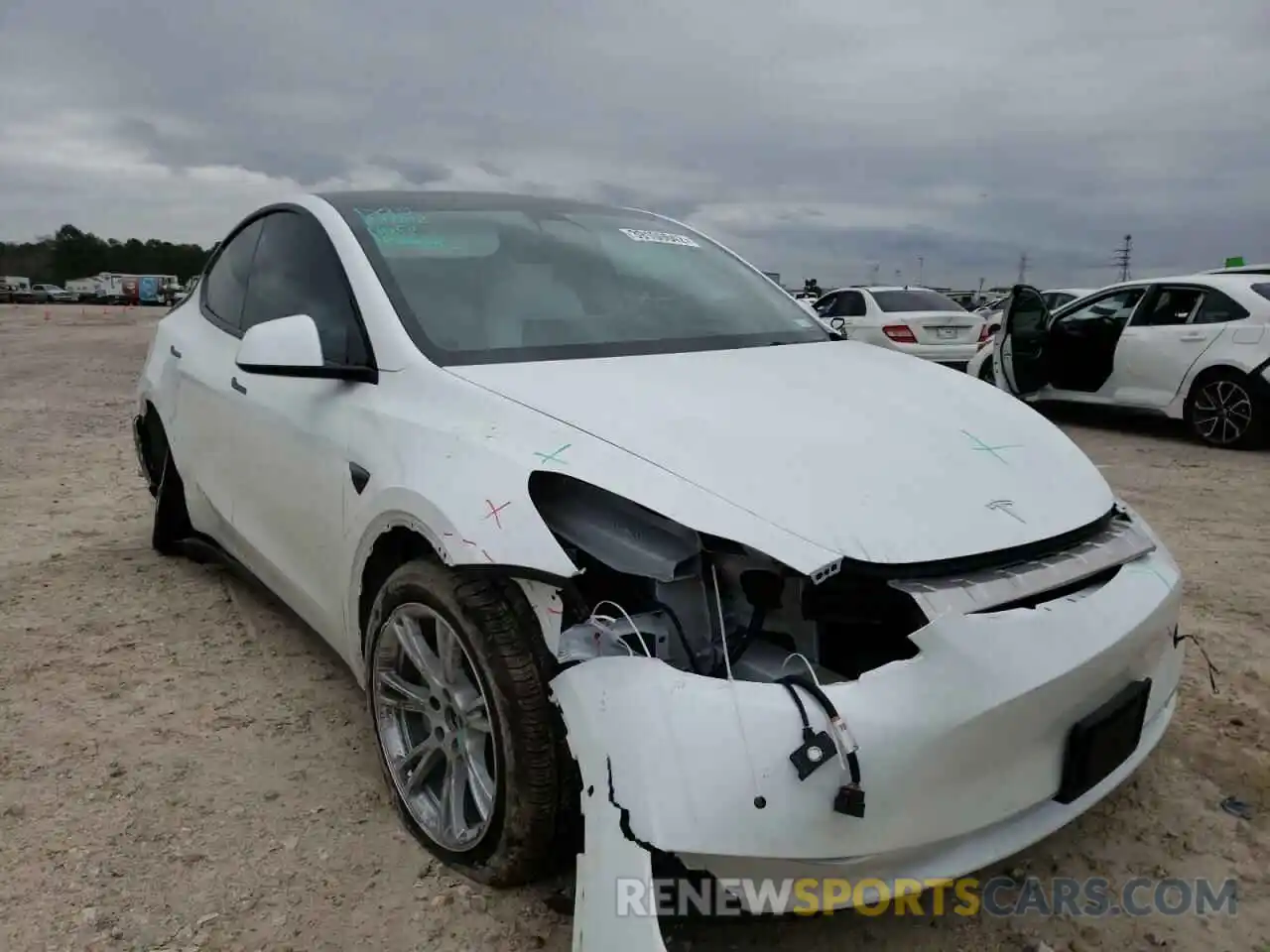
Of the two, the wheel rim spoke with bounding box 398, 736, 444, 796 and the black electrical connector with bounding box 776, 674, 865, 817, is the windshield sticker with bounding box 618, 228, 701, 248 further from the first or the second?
the black electrical connector with bounding box 776, 674, 865, 817

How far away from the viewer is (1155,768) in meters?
Result: 2.63

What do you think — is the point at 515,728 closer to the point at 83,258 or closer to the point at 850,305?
the point at 850,305

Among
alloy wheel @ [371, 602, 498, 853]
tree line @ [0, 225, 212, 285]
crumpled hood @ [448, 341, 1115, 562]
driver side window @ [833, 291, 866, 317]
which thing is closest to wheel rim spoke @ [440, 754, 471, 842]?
alloy wheel @ [371, 602, 498, 853]

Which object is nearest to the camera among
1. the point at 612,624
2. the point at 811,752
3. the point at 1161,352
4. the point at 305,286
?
the point at 811,752

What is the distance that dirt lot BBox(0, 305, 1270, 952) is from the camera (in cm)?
202

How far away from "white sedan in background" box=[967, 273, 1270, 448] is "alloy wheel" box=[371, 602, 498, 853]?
7.06 m

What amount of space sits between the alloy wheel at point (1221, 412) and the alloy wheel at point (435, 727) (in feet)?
25.1

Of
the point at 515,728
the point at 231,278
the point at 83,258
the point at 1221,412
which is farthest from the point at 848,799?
the point at 83,258

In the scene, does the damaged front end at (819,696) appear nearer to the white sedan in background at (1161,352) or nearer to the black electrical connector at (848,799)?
the black electrical connector at (848,799)

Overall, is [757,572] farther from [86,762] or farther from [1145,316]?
[1145,316]

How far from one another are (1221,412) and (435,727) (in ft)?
25.6

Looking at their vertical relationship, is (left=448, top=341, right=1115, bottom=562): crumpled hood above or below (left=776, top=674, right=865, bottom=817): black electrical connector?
above

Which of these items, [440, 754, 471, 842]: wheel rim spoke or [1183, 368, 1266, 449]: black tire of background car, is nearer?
[440, 754, 471, 842]: wheel rim spoke

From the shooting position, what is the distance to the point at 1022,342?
8.33m
